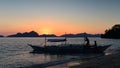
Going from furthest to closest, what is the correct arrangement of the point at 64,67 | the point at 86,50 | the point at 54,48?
the point at 54,48, the point at 86,50, the point at 64,67

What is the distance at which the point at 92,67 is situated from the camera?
27062mm

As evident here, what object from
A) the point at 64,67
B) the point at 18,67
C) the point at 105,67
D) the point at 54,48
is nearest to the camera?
the point at 105,67

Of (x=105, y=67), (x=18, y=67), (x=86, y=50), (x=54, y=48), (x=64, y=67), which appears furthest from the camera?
(x=54, y=48)

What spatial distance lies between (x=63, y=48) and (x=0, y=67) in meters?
28.7

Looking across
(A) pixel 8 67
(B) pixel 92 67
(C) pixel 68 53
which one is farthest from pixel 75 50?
(B) pixel 92 67

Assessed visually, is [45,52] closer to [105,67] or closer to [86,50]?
[86,50]

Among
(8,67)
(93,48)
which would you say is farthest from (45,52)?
(8,67)

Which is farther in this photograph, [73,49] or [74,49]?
[73,49]

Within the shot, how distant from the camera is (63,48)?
64.5 meters

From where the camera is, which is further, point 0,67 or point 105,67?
point 0,67

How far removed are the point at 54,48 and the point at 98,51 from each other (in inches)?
437

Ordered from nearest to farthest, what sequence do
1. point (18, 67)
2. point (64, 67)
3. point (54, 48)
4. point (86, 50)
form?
1. point (64, 67)
2. point (18, 67)
3. point (86, 50)
4. point (54, 48)

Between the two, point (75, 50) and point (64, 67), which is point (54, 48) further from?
point (64, 67)

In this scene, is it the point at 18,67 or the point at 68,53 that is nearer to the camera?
the point at 18,67
